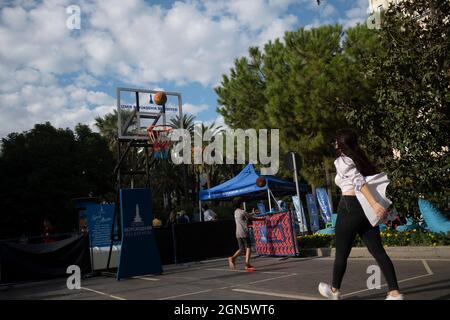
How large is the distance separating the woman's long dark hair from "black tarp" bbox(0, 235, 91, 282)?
370 inches

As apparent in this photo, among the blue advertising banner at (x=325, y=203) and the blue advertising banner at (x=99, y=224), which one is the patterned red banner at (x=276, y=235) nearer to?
the blue advertising banner at (x=99, y=224)

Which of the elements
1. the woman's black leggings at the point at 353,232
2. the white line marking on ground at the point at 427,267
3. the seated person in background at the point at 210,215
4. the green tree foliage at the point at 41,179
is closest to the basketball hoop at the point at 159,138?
the seated person in background at the point at 210,215

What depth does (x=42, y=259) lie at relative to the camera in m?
11.8

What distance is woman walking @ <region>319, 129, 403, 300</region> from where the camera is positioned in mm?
4625

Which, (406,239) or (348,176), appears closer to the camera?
(348,176)

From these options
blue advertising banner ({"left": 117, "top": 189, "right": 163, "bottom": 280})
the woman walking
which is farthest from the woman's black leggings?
blue advertising banner ({"left": 117, "top": 189, "right": 163, "bottom": 280})

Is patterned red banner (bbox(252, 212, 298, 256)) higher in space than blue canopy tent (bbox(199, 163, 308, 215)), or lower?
lower

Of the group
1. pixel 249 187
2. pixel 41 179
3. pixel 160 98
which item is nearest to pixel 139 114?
pixel 160 98

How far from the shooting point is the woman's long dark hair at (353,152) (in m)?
4.91

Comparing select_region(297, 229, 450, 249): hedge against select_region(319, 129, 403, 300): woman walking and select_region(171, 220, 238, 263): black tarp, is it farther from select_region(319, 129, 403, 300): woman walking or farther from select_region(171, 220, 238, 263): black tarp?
select_region(319, 129, 403, 300): woman walking

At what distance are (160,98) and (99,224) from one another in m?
4.18

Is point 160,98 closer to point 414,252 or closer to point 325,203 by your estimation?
point 414,252
